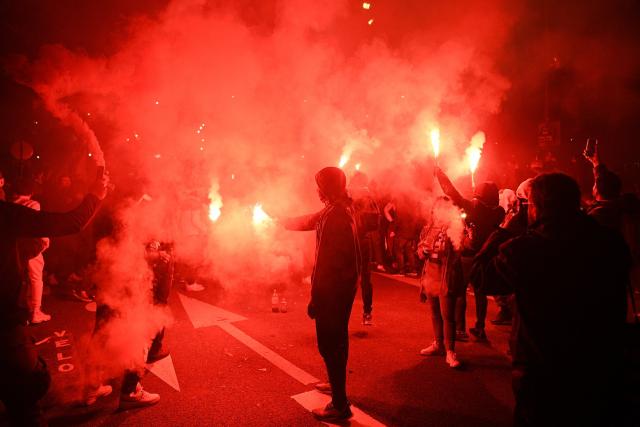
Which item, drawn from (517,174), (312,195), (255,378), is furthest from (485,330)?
(517,174)

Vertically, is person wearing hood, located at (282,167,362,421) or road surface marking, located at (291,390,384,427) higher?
person wearing hood, located at (282,167,362,421)

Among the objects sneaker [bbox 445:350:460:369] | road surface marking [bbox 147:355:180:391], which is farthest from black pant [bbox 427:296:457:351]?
road surface marking [bbox 147:355:180:391]

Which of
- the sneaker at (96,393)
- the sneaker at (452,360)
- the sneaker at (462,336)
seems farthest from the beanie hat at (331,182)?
the sneaker at (462,336)

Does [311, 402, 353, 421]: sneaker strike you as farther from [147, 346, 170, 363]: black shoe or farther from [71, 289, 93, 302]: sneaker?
[71, 289, 93, 302]: sneaker

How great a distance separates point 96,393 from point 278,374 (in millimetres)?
1839

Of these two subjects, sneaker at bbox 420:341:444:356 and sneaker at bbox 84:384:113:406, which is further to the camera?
sneaker at bbox 420:341:444:356

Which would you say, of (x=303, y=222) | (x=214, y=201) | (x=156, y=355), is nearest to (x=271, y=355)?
(x=156, y=355)

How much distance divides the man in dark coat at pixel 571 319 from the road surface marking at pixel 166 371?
11.5 ft

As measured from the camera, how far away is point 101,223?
395cm

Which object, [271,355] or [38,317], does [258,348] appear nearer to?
[271,355]

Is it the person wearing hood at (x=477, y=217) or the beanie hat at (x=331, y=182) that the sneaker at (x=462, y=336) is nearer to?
the person wearing hood at (x=477, y=217)

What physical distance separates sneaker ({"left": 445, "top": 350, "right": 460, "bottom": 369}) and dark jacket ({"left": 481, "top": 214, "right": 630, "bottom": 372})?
2.74 meters

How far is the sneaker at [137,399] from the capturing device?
3759 millimetres

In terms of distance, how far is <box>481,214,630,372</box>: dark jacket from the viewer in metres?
2.04
